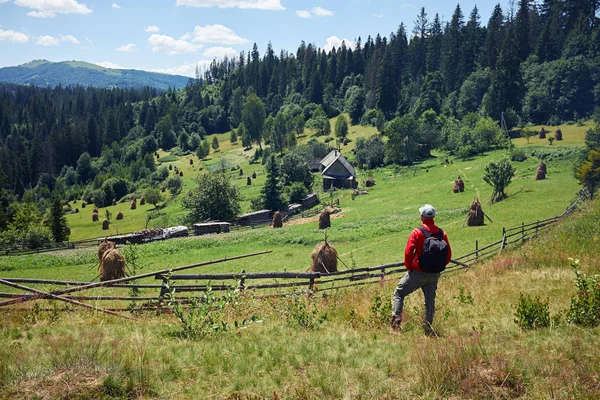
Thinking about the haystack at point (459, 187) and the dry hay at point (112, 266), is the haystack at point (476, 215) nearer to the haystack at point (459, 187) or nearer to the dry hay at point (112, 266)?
the haystack at point (459, 187)

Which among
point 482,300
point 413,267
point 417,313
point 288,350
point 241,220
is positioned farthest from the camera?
point 241,220

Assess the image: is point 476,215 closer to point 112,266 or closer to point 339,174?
point 112,266

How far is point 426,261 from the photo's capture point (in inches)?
296

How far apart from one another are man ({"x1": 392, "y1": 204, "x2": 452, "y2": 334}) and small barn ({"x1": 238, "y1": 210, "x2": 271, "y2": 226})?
4519 centimetres

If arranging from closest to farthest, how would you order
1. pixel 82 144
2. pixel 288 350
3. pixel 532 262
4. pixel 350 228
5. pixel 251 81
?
pixel 288 350 < pixel 532 262 < pixel 350 228 < pixel 82 144 < pixel 251 81

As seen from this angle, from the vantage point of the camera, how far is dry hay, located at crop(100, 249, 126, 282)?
870 inches

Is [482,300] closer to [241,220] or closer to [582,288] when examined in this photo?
[582,288]

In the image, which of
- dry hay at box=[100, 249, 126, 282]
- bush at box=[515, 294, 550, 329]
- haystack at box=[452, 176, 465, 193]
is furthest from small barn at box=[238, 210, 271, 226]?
bush at box=[515, 294, 550, 329]

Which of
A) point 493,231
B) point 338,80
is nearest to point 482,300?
point 493,231

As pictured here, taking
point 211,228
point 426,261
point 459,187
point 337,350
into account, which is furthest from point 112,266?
point 459,187

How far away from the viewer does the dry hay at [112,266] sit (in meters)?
22.1

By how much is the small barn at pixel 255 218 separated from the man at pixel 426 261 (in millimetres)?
45193

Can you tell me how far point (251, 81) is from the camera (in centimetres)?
16862

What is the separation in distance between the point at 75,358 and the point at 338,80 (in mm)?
141478
